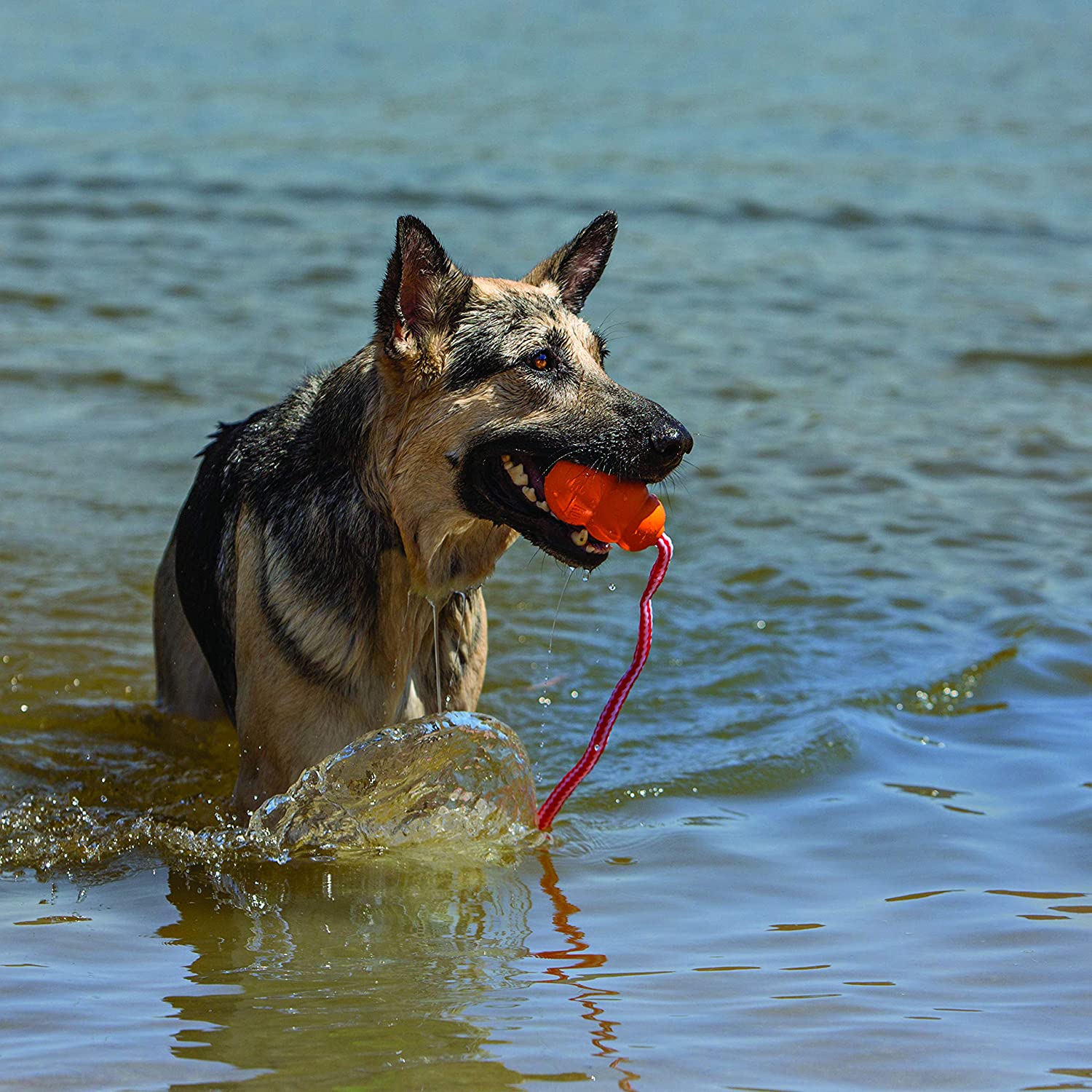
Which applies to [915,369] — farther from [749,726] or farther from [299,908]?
[299,908]

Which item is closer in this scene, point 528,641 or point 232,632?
point 232,632

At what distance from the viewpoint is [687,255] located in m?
15.3

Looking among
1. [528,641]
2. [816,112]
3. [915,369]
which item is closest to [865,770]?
[528,641]

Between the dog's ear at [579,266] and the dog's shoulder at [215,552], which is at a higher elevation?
the dog's ear at [579,266]

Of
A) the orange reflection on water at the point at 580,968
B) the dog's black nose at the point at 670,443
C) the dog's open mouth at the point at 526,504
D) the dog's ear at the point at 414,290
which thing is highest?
the dog's ear at the point at 414,290

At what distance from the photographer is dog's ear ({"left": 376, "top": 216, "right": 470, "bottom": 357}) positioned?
4.86 meters

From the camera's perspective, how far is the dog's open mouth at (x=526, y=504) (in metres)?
4.84

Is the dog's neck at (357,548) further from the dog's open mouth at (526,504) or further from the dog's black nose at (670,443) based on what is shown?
the dog's black nose at (670,443)

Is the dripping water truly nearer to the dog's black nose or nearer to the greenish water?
the greenish water

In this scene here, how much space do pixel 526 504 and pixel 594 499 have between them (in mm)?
226

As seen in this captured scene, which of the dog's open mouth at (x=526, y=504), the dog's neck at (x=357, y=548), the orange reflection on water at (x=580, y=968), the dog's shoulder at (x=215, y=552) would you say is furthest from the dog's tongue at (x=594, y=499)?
the dog's shoulder at (x=215, y=552)

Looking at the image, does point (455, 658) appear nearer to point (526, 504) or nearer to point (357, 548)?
point (357, 548)

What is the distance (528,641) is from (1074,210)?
11.7 meters

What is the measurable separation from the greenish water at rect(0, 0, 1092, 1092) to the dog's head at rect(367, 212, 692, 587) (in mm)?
1305
